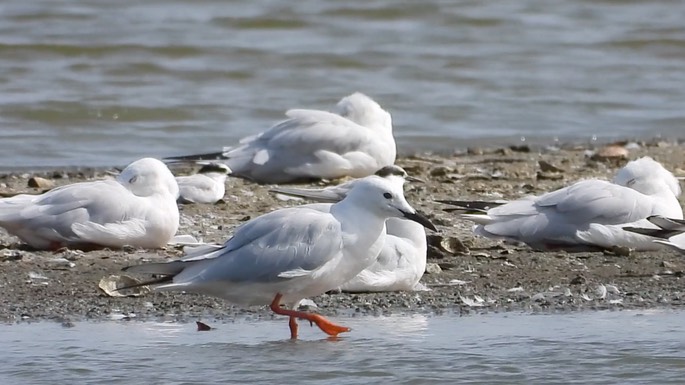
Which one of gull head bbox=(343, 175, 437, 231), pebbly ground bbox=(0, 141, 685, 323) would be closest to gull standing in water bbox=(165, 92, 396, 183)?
pebbly ground bbox=(0, 141, 685, 323)

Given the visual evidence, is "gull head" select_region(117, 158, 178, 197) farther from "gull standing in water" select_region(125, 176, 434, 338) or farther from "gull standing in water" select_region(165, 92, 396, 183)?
"gull standing in water" select_region(165, 92, 396, 183)

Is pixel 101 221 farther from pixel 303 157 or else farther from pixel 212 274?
pixel 303 157

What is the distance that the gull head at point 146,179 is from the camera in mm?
8172

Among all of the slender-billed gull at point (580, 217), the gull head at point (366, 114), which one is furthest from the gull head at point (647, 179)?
the gull head at point (366, 114)

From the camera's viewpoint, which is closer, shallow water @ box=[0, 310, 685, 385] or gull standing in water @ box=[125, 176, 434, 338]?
shallow water @ box=[0, 310, 685, 385]

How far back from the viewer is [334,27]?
18.0m

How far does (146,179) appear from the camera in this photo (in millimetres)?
8172

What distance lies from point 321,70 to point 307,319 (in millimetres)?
9783

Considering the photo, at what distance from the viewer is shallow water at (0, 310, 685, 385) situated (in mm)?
5812

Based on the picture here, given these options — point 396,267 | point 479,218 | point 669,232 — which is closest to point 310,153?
point 479,218

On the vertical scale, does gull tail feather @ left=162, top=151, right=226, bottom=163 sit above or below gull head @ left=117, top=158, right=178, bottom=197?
below

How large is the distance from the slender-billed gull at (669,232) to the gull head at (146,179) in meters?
2.52

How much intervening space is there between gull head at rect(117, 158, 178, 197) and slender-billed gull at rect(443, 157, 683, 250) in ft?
5.50

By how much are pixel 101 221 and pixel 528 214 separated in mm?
2273
